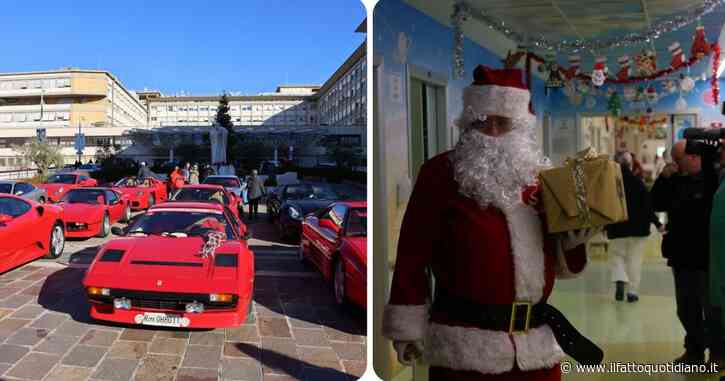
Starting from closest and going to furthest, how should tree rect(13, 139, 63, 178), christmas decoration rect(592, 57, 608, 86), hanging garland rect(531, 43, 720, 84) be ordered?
tree rect(13, 139, 63, 178) < hanging garland rect(531, 43, 720, 84) < christmas decoration rect(592, 57, 608, 86)

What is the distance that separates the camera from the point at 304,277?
1.81 meters

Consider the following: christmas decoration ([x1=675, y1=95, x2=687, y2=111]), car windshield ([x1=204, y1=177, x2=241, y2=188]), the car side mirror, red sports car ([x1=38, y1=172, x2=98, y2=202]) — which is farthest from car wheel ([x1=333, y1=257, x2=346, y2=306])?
christmas decoration ([x1=675, y1=95, x2=687, y2=111])

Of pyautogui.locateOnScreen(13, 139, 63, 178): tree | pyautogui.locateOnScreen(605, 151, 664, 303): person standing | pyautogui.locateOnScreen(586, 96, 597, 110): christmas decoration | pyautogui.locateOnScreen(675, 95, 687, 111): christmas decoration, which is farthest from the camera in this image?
pyautogui.locateOnScreen(605, 151, 664, 303): person standing

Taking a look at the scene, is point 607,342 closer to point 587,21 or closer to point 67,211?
point 587,21

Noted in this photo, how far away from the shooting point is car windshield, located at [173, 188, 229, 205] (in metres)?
1.76

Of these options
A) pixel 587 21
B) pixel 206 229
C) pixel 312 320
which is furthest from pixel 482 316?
pixel 587 21

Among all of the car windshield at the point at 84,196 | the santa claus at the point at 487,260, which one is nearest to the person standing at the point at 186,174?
the car windshield at the point at 84,196

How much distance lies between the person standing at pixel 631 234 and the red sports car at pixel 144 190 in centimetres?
270

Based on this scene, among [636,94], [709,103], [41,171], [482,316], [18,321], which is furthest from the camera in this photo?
[636,94]

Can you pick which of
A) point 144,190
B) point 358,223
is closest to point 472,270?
point 358,223

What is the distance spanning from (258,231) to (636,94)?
109 inches

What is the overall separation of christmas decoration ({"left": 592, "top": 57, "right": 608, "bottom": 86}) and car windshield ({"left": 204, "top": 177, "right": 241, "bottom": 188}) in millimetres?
2155

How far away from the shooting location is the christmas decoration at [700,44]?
2478 millimetres

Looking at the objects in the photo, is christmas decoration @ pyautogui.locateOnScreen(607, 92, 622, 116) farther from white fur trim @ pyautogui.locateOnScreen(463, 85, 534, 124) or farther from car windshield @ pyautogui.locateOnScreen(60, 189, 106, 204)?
car windshield @ pyautogui.locateOnScreen(60, 189, 106, 204)
